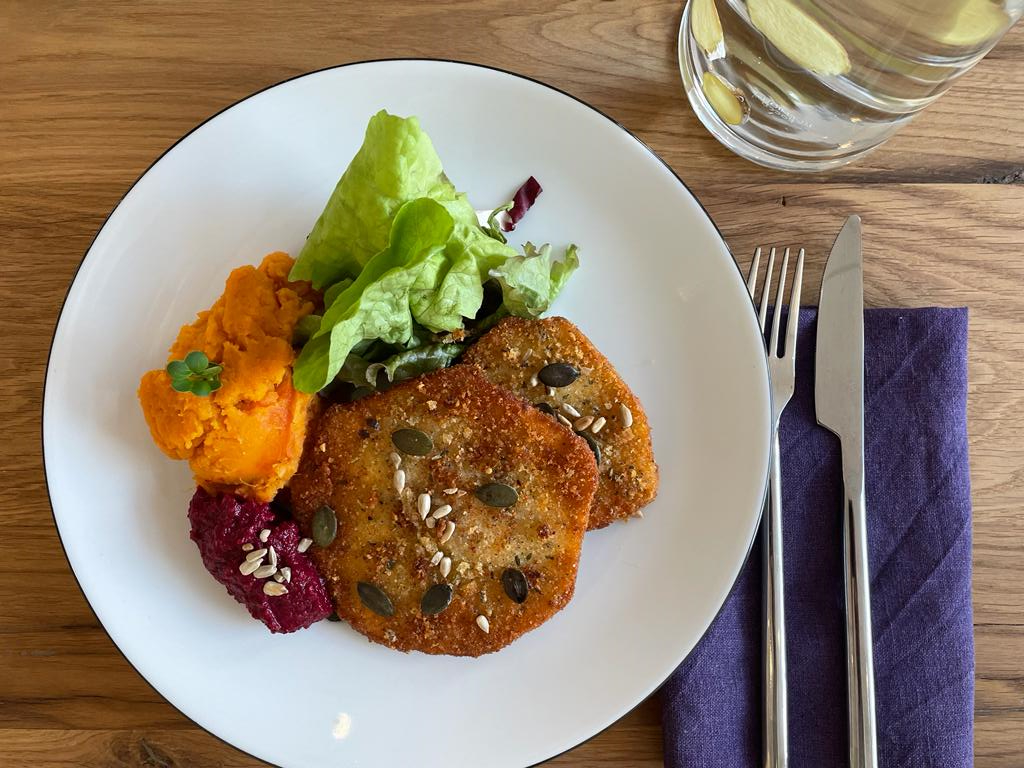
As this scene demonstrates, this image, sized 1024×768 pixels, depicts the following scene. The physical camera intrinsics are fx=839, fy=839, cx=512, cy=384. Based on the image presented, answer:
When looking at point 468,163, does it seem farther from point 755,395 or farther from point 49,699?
point 49,699

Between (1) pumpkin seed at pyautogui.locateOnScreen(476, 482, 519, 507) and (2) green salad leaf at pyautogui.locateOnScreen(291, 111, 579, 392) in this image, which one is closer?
(2) green salad leaf at pyautogui.locateOnScreen(291, 111, 579, 392)

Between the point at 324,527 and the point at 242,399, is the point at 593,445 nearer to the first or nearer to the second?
the point at 324,527

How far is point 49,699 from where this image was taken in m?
2.37

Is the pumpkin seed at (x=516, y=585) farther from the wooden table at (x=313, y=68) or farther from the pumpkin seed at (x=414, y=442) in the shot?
the wooden table at (x=313, y=68)

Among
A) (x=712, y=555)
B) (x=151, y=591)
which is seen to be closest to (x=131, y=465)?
(x=151, y=591)

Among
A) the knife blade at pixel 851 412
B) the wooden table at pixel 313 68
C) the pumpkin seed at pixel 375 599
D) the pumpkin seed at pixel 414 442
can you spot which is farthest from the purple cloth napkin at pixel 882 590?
the pumpkin seed at pixel 414 442

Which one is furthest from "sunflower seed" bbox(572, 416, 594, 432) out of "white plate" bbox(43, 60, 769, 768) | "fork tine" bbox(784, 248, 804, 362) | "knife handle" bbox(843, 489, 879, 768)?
"knife handle" bbox(843, 489, 879, 768)

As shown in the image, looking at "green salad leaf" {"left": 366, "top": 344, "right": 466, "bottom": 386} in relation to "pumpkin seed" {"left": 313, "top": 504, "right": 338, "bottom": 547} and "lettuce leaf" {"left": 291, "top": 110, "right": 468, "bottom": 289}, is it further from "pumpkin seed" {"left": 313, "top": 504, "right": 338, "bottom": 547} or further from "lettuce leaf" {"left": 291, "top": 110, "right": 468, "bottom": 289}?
"pumpkin seed" {"left": 313, "top": 504, "right": 338, "bottom": 547}

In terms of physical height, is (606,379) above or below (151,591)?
above

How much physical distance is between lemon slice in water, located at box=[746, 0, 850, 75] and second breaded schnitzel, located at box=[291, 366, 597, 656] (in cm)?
108

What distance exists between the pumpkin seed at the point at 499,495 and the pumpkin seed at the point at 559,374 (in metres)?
0.29

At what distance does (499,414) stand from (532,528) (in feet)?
0.97

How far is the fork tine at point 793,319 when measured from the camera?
2285 mm

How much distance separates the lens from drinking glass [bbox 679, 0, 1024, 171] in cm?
184
